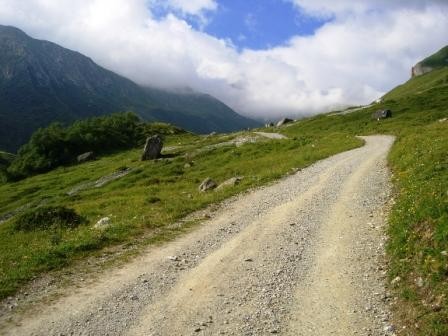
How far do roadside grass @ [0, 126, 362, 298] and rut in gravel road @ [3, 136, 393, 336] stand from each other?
3.00 meters

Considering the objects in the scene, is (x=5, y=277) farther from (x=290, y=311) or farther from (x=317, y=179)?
(x=317, y=179)

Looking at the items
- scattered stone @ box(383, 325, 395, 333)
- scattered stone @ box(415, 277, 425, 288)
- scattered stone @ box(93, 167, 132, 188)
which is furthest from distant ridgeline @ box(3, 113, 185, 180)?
scattered stone @ box(383, 325, 395, 333)

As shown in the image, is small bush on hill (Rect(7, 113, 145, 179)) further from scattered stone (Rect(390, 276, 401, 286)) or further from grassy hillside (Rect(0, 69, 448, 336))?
scattered stone (Rect(390, 276, 401, 286))

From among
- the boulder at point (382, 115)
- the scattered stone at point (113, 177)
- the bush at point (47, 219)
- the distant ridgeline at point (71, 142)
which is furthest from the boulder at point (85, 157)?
the bush at point (47, 219)

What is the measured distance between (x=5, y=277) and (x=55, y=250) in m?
3.06

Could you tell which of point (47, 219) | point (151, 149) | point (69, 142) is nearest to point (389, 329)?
point (47, 219)

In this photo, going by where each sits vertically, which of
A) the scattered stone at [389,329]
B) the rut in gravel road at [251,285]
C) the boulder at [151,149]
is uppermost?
the boulder at [151,149]

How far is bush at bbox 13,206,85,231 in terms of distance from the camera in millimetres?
34938

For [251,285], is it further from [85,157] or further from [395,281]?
[85,157]

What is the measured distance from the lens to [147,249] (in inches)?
838

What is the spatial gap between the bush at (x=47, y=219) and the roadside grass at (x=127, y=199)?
77 cm

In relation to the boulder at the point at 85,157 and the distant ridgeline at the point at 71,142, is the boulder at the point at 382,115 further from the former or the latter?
the boulder at the point at 85,157

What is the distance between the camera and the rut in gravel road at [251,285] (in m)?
13.4

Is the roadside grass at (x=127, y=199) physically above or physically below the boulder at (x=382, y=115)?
below
